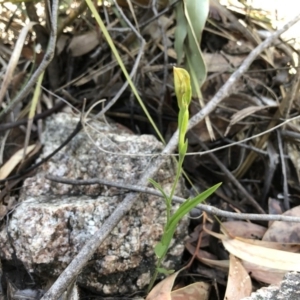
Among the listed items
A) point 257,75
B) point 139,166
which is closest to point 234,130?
point 257,75

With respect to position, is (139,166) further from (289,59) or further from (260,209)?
(289,59)

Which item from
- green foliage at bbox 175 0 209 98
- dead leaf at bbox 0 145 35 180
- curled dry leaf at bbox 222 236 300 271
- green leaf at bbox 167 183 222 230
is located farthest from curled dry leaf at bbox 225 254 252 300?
dead leaf at bbox 0 145 35 180

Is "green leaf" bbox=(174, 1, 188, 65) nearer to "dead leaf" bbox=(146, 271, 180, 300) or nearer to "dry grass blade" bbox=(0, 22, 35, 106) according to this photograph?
"dry grass blade" bbox=(0, 22, 35, 106)

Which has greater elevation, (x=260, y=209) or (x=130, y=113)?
(x=130, y=113)

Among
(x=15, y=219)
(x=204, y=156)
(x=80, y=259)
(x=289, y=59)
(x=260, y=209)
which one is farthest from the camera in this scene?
(x=289, y=59)

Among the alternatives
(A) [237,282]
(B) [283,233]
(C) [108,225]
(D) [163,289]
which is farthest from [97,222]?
(B) [283,233]

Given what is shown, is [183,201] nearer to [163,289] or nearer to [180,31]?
[163,289]

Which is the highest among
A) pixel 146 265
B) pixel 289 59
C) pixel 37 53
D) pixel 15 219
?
pixel 37 53

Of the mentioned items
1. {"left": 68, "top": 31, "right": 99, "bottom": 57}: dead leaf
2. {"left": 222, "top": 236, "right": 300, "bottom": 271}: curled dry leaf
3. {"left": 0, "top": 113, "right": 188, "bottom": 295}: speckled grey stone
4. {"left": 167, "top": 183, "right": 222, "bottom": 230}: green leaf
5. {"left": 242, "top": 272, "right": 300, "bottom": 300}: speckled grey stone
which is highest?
{"left": 68, "top": 31, "right": 99, "bottom": 57}: dead leaf
